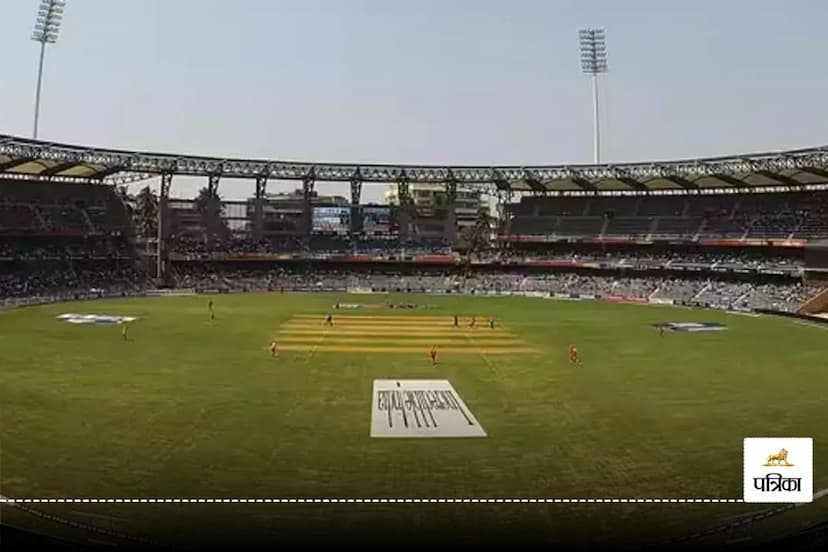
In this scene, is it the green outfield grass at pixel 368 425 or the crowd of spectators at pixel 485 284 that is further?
the crowd of spectators at pixel 485 284

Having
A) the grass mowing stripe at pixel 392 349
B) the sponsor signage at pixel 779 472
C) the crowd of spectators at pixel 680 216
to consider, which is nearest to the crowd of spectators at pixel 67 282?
the grass mowing stripe at pixel 392 349

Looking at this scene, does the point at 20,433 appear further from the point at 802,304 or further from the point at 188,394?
the point at 802,304

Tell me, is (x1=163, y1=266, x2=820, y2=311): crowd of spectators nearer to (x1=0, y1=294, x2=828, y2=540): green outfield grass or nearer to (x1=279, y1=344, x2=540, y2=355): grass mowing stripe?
(x1=0, y1=294, x2=828, y2=540): green outfield grass

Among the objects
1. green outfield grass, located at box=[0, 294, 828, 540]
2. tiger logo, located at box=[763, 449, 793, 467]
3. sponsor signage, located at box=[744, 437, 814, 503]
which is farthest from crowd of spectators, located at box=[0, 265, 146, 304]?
tiger logo, located at box=[763, 449, 793, 467]

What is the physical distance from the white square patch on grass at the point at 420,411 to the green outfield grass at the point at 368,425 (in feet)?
1.91

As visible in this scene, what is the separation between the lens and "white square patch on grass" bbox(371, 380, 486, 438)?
26484 mm

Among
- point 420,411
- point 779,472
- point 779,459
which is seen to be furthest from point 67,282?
point 779,472

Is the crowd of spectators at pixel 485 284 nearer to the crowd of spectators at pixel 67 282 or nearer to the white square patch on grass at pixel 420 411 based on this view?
the crowd of spectators at pixel 67 282

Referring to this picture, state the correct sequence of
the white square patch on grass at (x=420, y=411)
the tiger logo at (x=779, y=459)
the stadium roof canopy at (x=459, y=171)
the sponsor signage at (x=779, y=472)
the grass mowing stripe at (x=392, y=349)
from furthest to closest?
the stadium roof canopy at (x=459, y=171) → the grass mowing stripe at (x=392, y=349) → the white square patch on grass at (x=420, y=411) → the tiger logo at (x=779, y=459) → the sponsor signage at (x=779, y=472)

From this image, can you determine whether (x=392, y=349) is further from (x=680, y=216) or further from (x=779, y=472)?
(x=680, y=216)

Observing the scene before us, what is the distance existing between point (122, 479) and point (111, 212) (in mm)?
91735

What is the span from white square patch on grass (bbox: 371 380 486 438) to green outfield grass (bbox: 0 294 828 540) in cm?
58

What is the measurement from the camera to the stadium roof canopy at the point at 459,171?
81.1 m

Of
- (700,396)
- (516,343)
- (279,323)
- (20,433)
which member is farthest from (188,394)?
(279,323)
